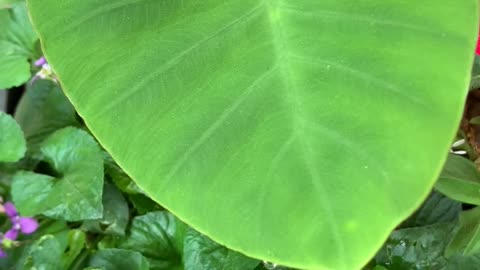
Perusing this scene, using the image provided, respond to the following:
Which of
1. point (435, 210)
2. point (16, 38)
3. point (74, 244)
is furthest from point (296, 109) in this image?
point (16, 38)

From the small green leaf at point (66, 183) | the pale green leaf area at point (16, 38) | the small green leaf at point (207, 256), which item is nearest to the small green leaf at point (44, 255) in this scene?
the small green leaf at point (66, 183)

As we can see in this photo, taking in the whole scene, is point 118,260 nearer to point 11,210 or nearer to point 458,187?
point 11,210

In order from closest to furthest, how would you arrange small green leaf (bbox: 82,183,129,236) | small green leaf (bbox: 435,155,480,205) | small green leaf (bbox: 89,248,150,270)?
small green leaf (bbox: 435,155,480,205) < small green leaf (bbox: 89,248,150,270) < small green leaf (bbox: 82,183,129,236)

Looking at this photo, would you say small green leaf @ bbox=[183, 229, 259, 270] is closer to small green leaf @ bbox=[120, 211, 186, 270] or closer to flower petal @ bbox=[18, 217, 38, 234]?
small green leaf @ bbox=[120, 211, 186, 270]

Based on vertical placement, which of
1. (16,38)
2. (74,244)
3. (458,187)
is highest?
(16,38)

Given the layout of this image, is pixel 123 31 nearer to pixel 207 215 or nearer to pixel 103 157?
pixel 207 215

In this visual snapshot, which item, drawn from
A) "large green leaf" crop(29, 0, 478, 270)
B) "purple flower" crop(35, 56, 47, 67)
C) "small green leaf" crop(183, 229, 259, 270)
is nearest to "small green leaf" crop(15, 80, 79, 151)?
"purple flower" crop(35, 56, 47, 67)
